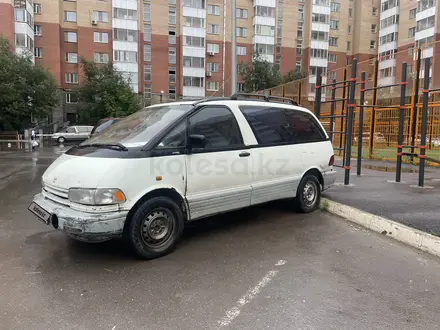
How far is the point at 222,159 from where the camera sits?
4613 millimetres

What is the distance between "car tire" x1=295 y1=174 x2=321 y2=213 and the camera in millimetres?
5895

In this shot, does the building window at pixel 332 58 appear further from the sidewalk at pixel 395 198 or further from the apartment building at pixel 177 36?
the sidewalk at pixel 395 198

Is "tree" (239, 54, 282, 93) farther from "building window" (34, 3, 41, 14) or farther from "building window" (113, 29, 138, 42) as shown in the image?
"building window" (34, 3, 41, 14)

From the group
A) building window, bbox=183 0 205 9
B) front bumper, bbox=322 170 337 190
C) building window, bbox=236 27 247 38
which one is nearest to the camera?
front bumper, bbox=322 170 337 190

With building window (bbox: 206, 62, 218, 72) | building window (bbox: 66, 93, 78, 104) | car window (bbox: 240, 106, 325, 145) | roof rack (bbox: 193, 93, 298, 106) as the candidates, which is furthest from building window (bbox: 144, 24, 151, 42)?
car window (bbox: 240, 106, 325, 145)

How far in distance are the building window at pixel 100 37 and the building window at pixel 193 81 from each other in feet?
37.4

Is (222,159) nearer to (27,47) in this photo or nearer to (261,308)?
(261,308)

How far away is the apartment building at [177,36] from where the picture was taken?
43.9 m

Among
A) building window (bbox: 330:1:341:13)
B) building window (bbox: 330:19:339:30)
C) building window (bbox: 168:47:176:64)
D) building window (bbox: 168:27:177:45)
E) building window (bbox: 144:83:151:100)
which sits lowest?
building window (bbox: 144:83:151:100)

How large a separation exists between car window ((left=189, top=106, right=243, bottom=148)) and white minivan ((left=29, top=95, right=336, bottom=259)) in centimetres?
1

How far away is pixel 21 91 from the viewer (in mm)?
31594

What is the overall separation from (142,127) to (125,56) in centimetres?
4506

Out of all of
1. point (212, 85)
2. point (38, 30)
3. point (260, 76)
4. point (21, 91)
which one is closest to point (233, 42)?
point (21, 91)

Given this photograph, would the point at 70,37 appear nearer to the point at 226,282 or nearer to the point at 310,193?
the point at 310,193
